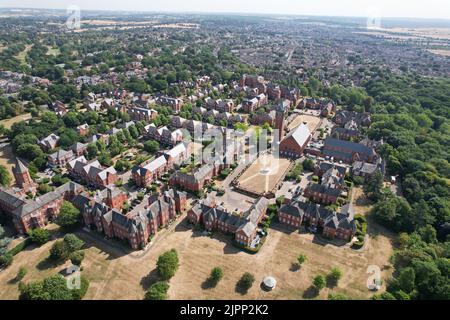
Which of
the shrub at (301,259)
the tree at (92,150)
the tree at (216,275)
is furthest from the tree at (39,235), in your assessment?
the shrub at (301,259)

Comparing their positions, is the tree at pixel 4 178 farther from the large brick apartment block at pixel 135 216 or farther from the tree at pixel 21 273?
the tree at pixel 21 273

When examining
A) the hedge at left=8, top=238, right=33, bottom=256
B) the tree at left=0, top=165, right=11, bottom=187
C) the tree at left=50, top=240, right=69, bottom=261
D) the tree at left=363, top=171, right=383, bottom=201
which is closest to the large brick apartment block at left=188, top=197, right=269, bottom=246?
the tree at left=50, top=240, right=69, bottom=261

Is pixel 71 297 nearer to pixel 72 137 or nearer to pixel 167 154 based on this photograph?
pixel 167 154

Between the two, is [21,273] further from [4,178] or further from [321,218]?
[321,218]

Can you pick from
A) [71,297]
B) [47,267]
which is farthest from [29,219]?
[71,297]

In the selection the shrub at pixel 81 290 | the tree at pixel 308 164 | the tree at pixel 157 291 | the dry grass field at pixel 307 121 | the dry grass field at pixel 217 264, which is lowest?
the dry grass field at pixel 217 264
